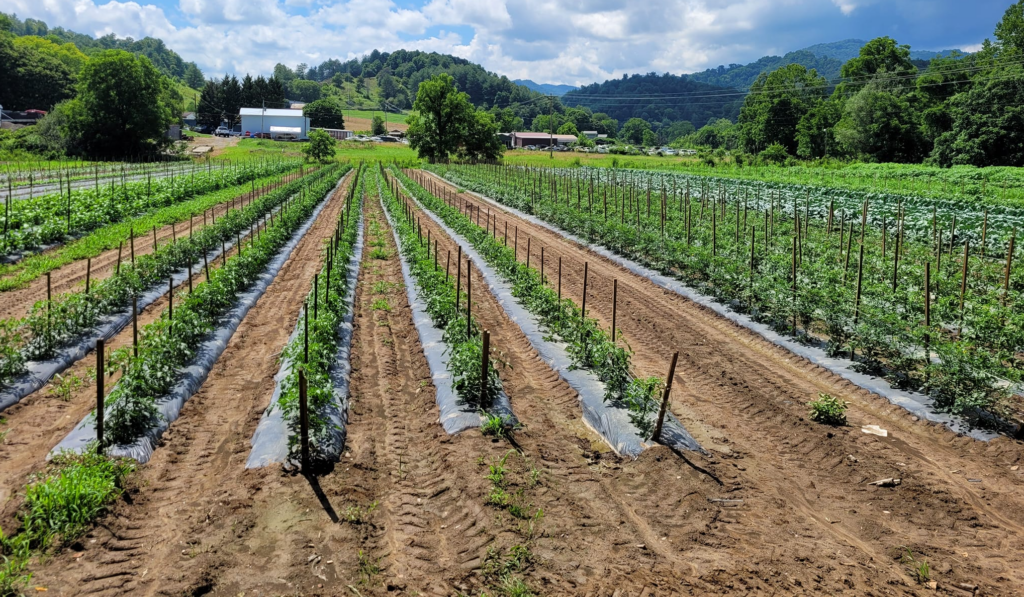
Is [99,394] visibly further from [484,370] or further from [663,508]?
[663,508]

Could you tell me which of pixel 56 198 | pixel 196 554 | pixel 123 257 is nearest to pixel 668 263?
pixel 196 554

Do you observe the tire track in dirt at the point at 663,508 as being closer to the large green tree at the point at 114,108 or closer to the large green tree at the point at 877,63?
the large green tree at the point at 114,108

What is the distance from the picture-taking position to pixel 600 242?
1895cm

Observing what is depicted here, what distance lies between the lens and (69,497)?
4.84 m

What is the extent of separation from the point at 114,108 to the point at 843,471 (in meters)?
63.4

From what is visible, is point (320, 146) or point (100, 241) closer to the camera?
point (100, 241)

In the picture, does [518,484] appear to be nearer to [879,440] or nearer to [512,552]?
[512,552]

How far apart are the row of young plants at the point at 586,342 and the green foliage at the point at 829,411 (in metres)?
1.85

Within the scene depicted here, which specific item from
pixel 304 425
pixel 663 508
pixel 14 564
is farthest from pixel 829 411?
pixel 14 564

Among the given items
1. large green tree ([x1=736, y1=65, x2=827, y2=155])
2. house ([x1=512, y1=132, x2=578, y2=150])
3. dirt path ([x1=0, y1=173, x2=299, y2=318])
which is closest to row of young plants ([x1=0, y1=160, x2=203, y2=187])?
dirt path ([x1=0, y1=173, x2=299, y2=318])

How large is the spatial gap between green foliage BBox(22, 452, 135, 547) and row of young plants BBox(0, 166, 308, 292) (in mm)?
7696

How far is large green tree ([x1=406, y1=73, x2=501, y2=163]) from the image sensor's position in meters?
70.3

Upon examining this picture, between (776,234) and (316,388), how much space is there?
15118 millimetres

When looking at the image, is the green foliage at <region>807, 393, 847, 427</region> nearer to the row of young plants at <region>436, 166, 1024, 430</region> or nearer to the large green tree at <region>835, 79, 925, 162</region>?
the row of young plants at <region>436, 166, 1024, 430</region>
